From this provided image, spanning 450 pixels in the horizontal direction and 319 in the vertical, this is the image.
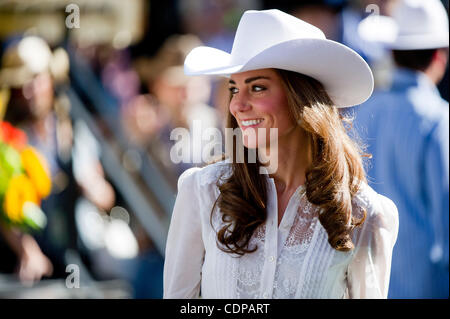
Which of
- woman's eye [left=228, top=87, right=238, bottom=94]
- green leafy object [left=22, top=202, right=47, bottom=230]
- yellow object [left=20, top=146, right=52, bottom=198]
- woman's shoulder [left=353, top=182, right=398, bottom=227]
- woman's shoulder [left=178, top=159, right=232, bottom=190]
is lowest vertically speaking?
green leafy object [left=22, top=202, right=47, bottom=230]

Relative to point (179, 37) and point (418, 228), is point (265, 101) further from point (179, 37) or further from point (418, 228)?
point (179, 37)

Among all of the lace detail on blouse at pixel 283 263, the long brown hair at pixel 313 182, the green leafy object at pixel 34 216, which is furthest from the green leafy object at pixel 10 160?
the lace detail on blouse at pixel 283 263

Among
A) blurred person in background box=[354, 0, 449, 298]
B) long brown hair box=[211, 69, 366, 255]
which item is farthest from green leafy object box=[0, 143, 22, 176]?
long brown hair box=[211, 69, 366, 255]

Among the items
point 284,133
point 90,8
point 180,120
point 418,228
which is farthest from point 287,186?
point 90,8

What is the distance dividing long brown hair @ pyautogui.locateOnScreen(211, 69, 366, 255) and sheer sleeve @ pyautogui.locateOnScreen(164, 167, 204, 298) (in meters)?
0.10

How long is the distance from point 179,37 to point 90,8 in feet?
2.67

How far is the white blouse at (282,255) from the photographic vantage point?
8.48 ft

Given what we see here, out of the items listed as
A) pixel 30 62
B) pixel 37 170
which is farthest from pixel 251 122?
pixel 30 62

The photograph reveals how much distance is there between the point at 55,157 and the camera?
5.40m

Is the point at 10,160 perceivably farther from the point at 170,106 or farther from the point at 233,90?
the point at 233,90

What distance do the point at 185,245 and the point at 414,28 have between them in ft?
7.02

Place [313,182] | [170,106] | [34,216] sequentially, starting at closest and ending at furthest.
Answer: [313,182] < [170,106] < [34,216]

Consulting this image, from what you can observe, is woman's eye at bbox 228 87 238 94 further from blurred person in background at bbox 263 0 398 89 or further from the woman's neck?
blurred person in background at bbox 263 0 398 89

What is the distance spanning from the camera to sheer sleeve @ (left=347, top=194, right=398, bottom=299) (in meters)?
2.60
